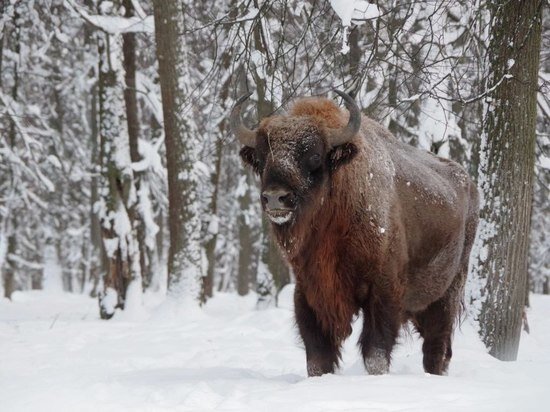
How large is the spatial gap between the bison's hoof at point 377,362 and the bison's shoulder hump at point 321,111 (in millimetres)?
1834

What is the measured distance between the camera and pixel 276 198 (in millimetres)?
5012

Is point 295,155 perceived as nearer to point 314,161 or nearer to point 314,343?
point 314,161

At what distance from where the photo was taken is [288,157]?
530 cm

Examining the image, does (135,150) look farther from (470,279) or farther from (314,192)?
(314,192)

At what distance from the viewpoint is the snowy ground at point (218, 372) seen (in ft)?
13.3

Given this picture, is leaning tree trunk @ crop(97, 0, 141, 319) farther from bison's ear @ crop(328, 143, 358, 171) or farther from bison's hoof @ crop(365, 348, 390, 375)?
bison's hoof @ crop(365, 348, 390, 375)

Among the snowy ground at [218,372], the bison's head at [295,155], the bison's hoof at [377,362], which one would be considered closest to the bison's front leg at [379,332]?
the bison's hoof at [377,362]

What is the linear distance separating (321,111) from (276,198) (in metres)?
1.15

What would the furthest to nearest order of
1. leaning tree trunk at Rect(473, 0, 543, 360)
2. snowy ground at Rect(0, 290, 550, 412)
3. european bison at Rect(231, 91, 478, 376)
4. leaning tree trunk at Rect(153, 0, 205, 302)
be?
1. leaning tree trunk at Rect(153, 0, 205, 302)
2. leaning tree trunk at Rect(473, 0, 543, 360)
3. european bison at Rect(231, 91, 478, 376)
4. snowy ground at Rect(0, 290, 550, 412)

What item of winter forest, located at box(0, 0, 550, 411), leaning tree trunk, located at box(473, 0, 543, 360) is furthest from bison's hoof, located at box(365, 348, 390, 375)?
leaning tree trunk, located at box(473, 0, 543, 360)

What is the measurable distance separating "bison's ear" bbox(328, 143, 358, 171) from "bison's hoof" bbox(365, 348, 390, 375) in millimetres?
1512

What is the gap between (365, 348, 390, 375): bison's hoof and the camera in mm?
5449

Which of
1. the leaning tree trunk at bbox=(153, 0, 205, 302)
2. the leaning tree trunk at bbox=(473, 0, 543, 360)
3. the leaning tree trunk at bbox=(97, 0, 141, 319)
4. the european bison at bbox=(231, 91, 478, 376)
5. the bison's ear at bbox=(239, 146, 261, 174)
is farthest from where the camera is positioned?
the leaning tree trunk at bbox=(97, 0, 141, 319)

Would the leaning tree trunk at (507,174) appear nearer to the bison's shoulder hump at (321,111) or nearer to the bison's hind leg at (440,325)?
the bison's hind leg at (440,325)
